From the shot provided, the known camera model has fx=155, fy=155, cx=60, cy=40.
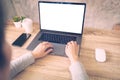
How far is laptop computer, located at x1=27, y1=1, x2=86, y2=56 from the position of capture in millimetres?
1121

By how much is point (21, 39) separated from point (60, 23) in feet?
1.07

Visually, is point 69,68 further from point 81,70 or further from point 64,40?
point 64,40

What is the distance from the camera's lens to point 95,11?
154cm

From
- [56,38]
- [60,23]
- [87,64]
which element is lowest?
[87,64]

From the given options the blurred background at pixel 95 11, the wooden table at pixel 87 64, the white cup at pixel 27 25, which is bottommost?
the wooden table at pixel 87 64

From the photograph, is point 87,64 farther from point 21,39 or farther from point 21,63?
point 21,39

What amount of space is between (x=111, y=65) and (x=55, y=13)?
548 millimetres

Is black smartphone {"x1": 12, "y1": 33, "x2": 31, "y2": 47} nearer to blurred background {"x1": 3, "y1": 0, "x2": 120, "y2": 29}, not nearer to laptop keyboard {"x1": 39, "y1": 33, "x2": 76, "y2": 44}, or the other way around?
laptop keyboard {"x1": 39, "y1": 33, "x2": 76, "y2": 44}

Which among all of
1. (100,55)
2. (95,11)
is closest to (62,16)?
(100,55)

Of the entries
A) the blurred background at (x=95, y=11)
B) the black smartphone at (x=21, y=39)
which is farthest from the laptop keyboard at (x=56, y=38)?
the blurred background at (x=95, y=11)

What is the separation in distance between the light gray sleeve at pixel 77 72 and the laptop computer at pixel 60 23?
7.5 inches

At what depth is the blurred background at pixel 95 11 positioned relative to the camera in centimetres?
148

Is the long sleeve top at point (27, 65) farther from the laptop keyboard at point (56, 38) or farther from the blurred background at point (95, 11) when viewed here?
the blurred background at point (95, 11)

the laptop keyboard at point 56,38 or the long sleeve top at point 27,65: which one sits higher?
the laptop keyboard at point 56,38
